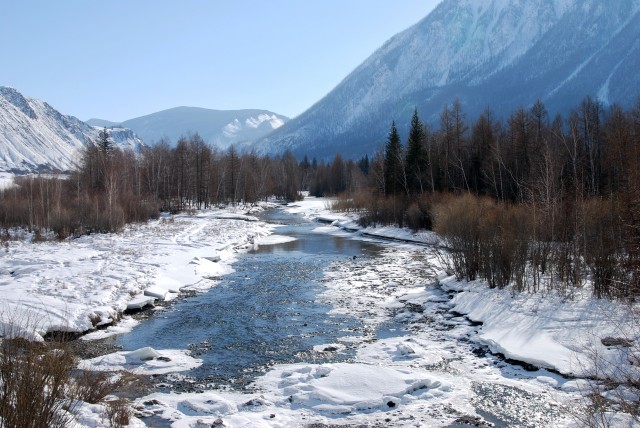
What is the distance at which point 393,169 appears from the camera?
189 ft

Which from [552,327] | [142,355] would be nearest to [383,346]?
[552,327]

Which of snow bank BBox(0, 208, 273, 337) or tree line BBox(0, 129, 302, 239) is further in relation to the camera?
tree line BBox(0, 129, 302, 239)

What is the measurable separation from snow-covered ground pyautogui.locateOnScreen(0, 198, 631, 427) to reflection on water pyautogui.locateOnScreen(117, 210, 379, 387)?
2.28ft

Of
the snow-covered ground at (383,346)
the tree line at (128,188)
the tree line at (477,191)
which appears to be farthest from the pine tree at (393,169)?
the snow-covered ground at (383,346)

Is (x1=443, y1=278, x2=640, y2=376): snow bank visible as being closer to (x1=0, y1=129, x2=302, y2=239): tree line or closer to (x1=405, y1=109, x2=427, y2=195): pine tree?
(x1=0, y1=129, x2=302, y2=239): tree line

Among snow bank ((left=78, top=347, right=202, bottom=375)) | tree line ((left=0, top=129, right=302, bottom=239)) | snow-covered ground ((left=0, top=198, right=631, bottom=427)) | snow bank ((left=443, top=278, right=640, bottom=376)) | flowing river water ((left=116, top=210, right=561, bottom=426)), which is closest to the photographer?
snow-covered ground ((left=0, top=198, right=631, bottom=427))

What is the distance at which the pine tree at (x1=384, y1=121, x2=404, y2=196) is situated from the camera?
5669 centimetres

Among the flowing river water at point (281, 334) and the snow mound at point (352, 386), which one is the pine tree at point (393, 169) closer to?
the flowing river water at point (281, 334)

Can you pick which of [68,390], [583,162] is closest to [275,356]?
[68,390]

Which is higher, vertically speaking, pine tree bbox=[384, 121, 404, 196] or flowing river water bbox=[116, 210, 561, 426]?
pine tree bbox=[384, 121, 404, 196]

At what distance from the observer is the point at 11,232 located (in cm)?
3572

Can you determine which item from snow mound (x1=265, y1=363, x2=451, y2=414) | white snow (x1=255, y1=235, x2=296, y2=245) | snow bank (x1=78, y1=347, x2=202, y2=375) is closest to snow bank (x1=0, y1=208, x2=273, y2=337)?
snow bank (x1=78, y1=347, x2=202, y2=375)

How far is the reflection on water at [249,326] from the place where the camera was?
39.7 ft

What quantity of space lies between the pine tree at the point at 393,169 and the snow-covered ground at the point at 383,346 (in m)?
33.2
